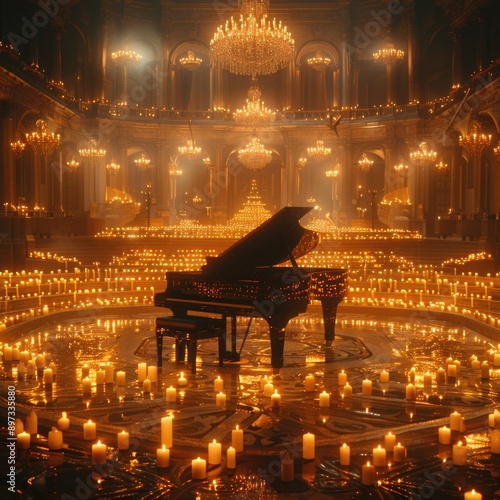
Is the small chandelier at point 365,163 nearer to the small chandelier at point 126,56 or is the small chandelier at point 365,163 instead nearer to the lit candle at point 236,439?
the small chandelier at point 126,56

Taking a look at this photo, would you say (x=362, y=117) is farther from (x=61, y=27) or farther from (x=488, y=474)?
(x=488, y=474)

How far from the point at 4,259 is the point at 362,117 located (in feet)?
64.8

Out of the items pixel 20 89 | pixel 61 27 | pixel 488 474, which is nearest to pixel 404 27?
pixel 61 27

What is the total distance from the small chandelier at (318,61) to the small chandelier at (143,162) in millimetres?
9046

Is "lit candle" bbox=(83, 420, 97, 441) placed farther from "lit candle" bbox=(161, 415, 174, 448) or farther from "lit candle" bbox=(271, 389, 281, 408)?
"lit candle" bbox=(271, 389, 281, 408)

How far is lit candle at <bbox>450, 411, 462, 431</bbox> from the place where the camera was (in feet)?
18.8

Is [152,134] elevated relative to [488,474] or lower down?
elevated

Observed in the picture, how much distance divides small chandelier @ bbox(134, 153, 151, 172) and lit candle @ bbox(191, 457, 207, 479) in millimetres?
29892

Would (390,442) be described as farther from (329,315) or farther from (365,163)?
(365,163)

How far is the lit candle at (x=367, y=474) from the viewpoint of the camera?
4.48 m

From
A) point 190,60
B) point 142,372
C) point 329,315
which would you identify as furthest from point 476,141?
point 142,372

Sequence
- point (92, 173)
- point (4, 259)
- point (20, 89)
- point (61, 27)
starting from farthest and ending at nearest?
point (92, 173) < point (61, 27) < point (20, 89) < point (4, 259)

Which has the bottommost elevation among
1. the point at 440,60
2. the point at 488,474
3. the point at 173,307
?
the point at 488,474

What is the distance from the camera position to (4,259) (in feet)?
64.0
